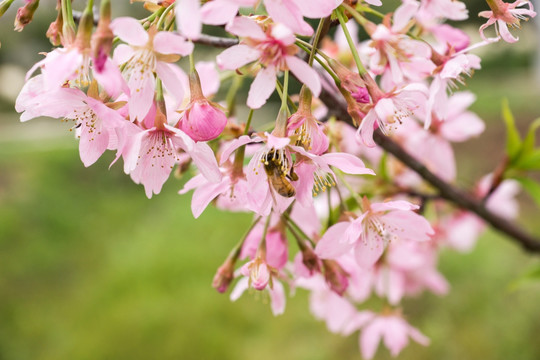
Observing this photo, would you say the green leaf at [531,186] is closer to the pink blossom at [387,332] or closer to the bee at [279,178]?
the pink blossom at [387,332]

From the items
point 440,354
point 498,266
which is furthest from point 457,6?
point 498,266

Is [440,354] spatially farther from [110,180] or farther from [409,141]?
[110,180]

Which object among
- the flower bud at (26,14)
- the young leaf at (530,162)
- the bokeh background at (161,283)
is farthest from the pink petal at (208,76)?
the bokeh background at (161,283)

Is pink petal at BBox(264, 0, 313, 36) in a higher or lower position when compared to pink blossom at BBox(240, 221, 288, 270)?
higher

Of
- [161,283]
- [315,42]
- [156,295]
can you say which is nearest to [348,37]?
[315,42]

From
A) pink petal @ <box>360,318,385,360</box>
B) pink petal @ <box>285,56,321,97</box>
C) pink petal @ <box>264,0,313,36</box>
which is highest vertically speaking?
pink petal @ <box>264,0,313,36</box>

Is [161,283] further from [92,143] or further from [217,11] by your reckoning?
[217,11]

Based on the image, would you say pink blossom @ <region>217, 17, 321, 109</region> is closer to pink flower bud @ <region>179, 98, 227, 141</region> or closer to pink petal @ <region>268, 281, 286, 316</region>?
pink flower bud @ <region>179, 98, 227, 141</region>

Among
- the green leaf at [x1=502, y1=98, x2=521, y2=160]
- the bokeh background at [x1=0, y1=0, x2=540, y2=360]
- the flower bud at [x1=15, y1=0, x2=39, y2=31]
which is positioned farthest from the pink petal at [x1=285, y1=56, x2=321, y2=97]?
the bokeh background at [x1=0, y1=0, x2=540, y2=360]
